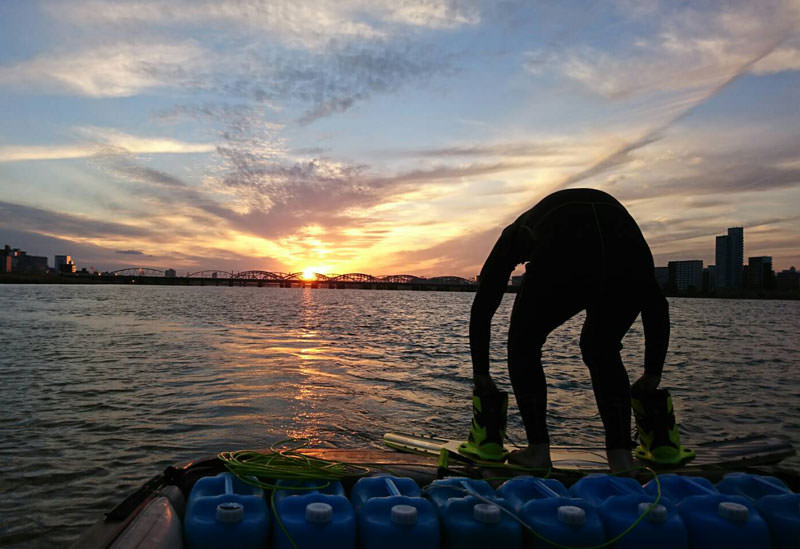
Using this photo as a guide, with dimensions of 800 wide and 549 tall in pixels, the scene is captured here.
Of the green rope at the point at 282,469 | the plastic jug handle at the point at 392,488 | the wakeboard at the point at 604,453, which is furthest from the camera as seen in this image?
the wakeboard at the point at 604,453

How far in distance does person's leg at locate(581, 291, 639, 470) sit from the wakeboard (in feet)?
0.94

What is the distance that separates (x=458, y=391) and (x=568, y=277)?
8.22 metres

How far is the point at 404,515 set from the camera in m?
2.39

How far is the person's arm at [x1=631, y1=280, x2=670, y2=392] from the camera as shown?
3.91 m

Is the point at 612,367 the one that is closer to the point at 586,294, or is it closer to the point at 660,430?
the point at 586,294

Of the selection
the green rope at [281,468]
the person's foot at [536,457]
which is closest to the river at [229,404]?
the green rope at [281,468]

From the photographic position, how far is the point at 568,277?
12.0 feet

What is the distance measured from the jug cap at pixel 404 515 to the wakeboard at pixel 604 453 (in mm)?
1436

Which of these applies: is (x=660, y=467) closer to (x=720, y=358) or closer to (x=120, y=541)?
(x=120, y=541)

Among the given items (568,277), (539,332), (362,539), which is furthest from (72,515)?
(568,277)

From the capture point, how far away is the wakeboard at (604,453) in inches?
161

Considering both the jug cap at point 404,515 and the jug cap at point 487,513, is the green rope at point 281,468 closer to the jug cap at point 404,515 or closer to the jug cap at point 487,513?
the jug cap at point 404,515

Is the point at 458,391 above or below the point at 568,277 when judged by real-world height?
below

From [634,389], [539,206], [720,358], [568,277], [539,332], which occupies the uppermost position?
[539,206]
